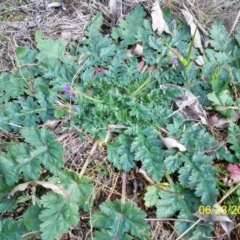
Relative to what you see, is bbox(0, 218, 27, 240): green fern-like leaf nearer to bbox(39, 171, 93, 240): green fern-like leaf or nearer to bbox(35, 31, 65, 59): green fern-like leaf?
bbox(39, 171, 93, 240): green fern-like leaf

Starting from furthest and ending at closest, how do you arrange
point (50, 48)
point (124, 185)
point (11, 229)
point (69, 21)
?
1. point (69, 21)
2. point (50, 48)
3. point (124, 185)
4. point (11, 229)

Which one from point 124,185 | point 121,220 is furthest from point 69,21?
point 121,220

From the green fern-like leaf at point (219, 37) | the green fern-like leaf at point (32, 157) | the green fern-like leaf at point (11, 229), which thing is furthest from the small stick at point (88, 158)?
the green fern-like leaf at point (219, 37)

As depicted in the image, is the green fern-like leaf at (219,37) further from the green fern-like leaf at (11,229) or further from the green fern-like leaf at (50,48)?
the green fern-like leaf at (11,229)

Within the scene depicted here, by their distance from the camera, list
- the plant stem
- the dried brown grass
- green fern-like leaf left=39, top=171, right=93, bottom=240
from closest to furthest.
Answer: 1. green fern-like leaf left=39, top=171, right=93, bottom=240
2. the plant stem
3. the dried brown grass

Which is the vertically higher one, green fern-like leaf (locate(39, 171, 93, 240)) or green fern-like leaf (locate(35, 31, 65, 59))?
green fern-like leaf (locate(35, 31, 65, 59))

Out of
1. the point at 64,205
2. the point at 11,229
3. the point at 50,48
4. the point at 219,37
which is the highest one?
the point at 219,37

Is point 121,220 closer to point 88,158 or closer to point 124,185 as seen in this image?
point 124,185

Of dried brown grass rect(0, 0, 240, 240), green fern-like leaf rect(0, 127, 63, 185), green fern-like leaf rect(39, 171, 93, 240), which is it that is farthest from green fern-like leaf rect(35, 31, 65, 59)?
green fern-like leaf rect(39, 171, 93, 240)

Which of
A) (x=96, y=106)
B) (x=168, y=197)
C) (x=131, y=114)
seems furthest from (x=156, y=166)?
(x=96, y=106)

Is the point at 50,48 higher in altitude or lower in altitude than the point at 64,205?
higher

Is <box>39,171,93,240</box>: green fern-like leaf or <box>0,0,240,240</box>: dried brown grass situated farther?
<box>0,0,240,240</box>: dried brown grass

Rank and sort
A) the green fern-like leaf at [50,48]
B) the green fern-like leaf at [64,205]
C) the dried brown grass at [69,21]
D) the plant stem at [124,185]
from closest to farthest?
the green fern-like leaf at [64,205]
the plant stem at [124,185]
the dried brown grass at [69,21]
the green fern-like leaf at [50,48]

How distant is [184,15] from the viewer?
88.4 inches
